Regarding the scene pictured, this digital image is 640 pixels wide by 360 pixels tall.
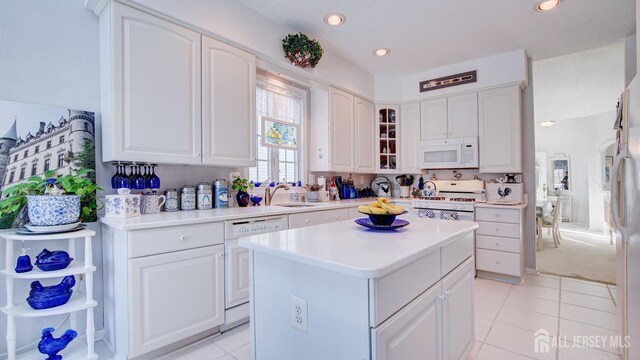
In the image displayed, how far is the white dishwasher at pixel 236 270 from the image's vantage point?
213cm

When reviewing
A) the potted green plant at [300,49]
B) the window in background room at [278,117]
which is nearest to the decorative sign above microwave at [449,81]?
the window in background room at [278,117]

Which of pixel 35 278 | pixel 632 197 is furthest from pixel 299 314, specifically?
pixel 35 278

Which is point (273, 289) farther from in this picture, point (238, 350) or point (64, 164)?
point (64, 164)

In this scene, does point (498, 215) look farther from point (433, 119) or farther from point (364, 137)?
point (364, 137)

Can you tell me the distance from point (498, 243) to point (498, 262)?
214 millimetres

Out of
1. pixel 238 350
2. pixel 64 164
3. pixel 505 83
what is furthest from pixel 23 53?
pixel 505 83

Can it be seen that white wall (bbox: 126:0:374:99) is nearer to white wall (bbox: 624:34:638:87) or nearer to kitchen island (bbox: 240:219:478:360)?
kitchen island (bbox: 240:219:478:360)

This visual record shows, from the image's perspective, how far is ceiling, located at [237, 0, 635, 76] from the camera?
2.59 m

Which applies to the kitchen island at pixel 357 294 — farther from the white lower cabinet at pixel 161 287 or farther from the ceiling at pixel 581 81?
the ceiling at pixel 581 81

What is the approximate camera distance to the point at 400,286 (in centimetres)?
105

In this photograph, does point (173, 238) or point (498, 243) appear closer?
point (173, 238)

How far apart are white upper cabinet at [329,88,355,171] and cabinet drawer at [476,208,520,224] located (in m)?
1.60

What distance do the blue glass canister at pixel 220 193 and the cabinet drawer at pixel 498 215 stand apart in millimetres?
2780

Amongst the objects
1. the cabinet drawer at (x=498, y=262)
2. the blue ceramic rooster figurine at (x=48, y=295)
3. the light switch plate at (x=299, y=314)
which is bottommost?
the cabinet drawer at (x=498, y=262)
